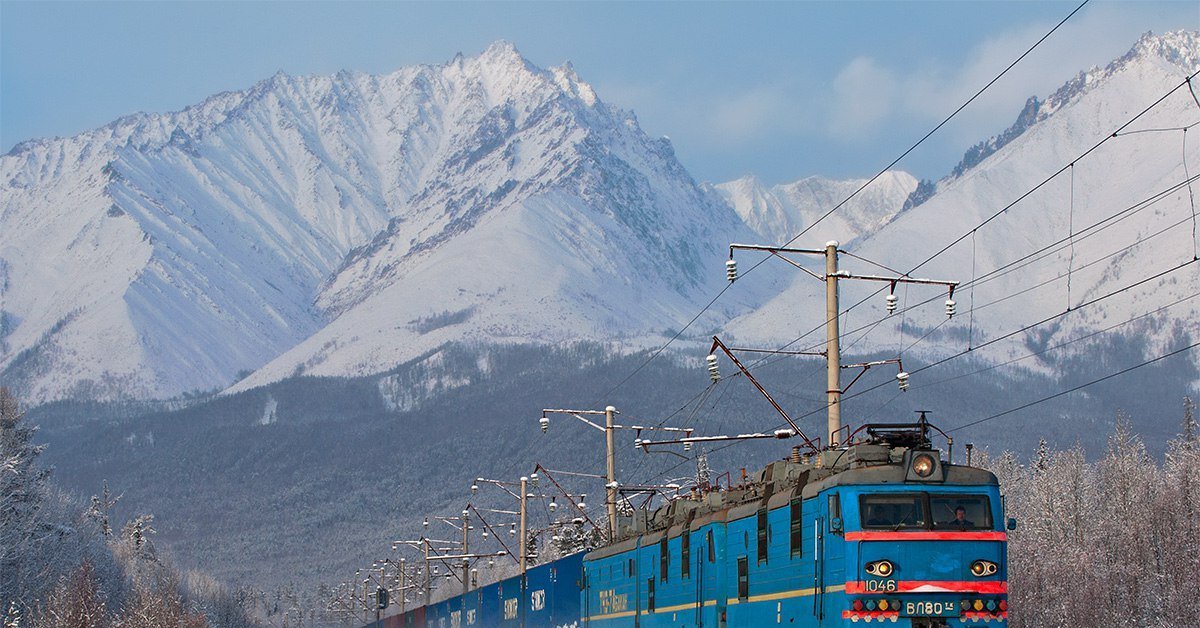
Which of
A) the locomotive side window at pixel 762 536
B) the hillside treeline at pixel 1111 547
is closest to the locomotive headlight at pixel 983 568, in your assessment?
the locomotive side window at pixel 762 536

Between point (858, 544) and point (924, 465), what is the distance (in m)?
2.23

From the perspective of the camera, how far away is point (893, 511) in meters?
30.6

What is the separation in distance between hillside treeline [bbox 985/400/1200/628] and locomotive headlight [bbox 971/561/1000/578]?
4309 cm

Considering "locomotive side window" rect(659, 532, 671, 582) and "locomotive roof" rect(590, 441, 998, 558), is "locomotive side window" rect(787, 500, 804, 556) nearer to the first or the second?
"locomotive roof" rect(590, 441, 998, 558)

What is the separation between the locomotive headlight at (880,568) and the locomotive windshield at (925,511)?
2.33 ft

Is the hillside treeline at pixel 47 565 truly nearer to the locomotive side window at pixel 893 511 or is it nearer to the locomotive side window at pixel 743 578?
the locomotive side window at pixel 743 578

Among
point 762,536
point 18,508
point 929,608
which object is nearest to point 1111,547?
point 18,508

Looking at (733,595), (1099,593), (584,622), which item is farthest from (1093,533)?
(733,595)

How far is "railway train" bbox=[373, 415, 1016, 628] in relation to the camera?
29953 mm

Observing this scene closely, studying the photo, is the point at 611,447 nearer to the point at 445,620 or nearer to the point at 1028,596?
the point at 445,620

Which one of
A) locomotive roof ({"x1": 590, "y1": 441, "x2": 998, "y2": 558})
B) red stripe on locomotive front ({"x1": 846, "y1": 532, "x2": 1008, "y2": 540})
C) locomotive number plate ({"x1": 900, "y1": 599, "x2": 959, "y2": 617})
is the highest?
locomotive roof ({"x1": 590, "y1": 441, "x2": 998, "y2": 558})

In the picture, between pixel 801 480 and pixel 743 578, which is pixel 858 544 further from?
pixel 743 578

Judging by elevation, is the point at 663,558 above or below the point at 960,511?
below

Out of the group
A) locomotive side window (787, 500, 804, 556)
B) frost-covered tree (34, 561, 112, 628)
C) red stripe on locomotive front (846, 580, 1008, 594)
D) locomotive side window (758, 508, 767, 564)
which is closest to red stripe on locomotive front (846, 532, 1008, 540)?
red stripe on locomotive front (846, 580, 1008, 594)
